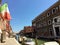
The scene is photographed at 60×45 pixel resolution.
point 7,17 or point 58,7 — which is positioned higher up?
point 58,7

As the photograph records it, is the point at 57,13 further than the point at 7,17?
Yes

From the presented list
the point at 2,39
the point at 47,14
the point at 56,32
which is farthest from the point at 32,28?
the point at 2,39

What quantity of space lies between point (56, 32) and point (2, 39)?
25563 mm

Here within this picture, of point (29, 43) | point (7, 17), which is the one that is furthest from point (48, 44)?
point (7, 17)

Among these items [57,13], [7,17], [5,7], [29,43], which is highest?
[57,13]

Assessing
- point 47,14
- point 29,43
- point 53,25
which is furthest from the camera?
point 47,14

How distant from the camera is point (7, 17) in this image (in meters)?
14.1

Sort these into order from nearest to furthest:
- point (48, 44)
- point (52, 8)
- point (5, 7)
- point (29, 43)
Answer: point (48, 44), point (29, 43), point (5, 7), point (52, 8)

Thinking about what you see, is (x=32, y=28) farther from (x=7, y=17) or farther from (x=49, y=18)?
(x=7, y=17)

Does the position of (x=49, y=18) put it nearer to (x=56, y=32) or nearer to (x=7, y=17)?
(x=56, y=32)

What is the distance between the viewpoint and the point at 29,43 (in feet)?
33.7

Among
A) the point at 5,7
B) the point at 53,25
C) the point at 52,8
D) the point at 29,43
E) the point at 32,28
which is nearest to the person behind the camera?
the point at 29,43

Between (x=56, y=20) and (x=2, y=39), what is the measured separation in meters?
26.4

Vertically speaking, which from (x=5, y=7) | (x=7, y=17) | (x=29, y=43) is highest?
(x=5, y=7)
